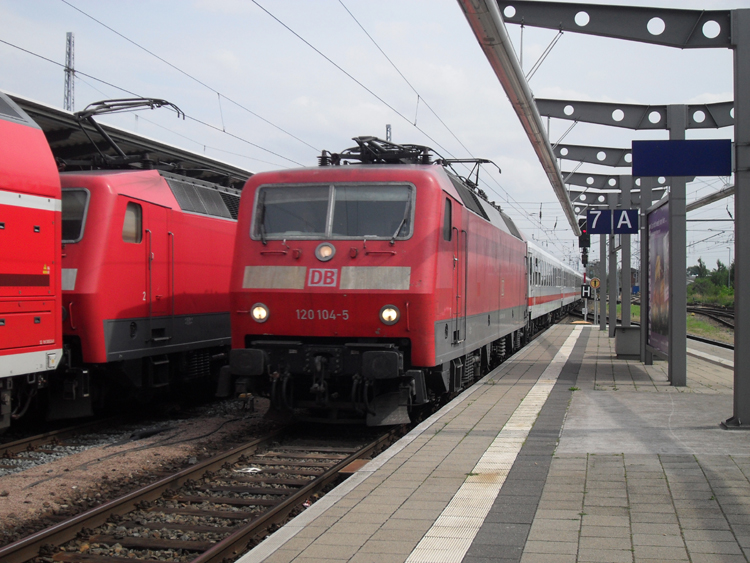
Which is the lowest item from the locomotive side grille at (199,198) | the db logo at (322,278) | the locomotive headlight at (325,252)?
the db logo at (322,278)

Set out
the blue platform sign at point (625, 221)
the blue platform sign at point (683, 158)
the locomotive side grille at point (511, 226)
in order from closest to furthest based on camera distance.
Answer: the blue platform sign at point (683, 158) → the blue platform sign at point (625, 221) → the locomotive side grille at point (511, 226)

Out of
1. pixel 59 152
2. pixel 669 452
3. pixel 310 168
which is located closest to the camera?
pixel 669 452

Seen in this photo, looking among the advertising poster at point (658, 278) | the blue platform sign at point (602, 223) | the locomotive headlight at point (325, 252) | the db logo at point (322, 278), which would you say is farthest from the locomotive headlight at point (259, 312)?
the blue platform sign at point (602, 223)

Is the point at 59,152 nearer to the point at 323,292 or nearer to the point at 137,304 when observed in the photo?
the point at 137,304

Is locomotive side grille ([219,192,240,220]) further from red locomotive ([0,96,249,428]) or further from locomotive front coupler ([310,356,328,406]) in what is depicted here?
locomotive front coupler ([310,356,328,406])

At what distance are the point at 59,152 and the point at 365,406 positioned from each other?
8.78 metres

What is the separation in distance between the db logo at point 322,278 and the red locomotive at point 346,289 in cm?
1

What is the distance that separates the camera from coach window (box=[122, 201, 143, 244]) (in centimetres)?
905

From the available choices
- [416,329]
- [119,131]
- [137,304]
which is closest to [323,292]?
[416,329]

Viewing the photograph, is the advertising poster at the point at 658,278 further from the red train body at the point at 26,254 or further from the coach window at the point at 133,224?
the red train body at the point at 26,254

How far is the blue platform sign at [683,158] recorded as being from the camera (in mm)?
7949

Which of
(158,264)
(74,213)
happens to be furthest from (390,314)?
(74,213)

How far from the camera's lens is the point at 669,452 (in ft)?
21.1

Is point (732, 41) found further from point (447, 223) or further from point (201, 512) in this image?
point (201, 512)
